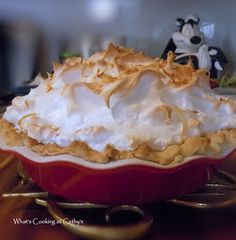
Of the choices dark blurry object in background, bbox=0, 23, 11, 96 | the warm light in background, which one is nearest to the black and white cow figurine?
the warm light in background

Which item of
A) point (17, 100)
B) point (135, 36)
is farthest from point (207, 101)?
point (135, 36)

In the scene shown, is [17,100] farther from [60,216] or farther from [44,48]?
[44,48]

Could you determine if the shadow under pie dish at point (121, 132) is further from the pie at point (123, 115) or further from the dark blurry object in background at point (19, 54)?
the dark blurry object in background at point (19, 54)

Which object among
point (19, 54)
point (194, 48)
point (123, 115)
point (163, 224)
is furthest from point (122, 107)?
point (19, 54)

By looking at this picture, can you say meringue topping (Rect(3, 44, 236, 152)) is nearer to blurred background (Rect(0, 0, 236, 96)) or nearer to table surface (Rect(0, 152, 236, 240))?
table surface (Rect(0, 152, 236, 240))

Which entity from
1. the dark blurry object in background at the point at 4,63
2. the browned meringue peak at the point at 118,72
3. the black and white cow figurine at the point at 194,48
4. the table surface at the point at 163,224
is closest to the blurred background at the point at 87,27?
the dark blurry object in background at the point at 4,63

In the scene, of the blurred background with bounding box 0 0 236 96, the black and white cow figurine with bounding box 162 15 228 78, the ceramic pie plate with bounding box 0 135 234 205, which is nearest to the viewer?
the ceramic pie plate with bounding box 0 135 234 205

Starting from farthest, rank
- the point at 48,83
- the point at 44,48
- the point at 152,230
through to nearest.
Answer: the point at 44,48 → the point at 48,83 → the point at 152,230
